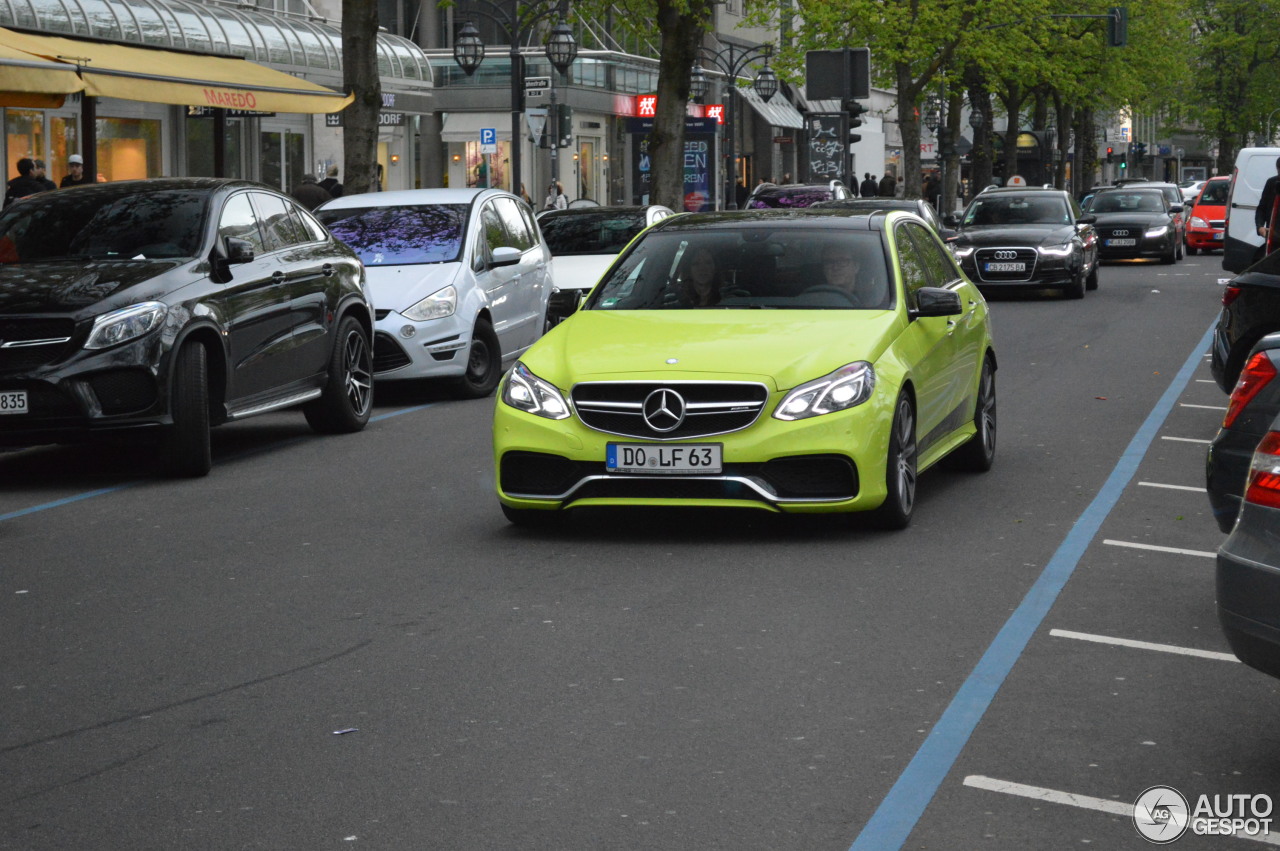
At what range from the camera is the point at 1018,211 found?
28.8 m

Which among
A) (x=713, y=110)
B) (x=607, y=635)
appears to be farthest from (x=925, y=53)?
(x=607, y=635)

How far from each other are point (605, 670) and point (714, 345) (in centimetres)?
271

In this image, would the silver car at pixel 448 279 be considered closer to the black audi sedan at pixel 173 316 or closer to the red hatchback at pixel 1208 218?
the black audi sedan at pixel 173 316

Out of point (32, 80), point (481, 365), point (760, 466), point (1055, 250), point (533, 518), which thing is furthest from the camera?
point (1055, 250)

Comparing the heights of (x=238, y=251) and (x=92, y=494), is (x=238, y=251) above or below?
above

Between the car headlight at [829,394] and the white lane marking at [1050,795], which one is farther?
the car headlight at [829,394]

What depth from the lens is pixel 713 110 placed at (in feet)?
167

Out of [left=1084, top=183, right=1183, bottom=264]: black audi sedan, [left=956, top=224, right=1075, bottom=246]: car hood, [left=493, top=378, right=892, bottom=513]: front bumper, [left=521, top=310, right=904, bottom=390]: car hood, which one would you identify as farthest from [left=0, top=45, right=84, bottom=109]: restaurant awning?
[left=1084, top=183, right=1183, bottom=264]: black audi sedan

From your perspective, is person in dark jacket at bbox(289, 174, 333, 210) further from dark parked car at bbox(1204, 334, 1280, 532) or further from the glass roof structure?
dark parked car at bbox(1204, 334, 1280, 532)

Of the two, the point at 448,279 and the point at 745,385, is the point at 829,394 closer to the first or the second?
the point at 745,385

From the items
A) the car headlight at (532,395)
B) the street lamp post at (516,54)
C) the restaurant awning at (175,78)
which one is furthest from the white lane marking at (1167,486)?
the street lamp post at (516,54)

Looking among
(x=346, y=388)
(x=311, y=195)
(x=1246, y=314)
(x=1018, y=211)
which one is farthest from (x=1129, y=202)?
(x=1246, y=314)

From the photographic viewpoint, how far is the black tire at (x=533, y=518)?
29.0ft

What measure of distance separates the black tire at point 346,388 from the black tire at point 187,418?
188 cm
